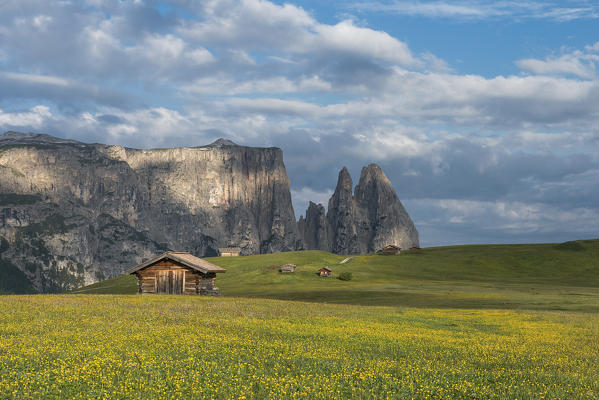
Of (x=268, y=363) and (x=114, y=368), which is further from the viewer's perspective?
(x=268, y=363)

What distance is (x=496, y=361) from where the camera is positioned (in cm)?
2158

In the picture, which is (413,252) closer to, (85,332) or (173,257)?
(173,257)

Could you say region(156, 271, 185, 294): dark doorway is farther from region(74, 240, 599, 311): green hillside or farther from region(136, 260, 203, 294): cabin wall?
region(74, 240, 599, 311): green hillside

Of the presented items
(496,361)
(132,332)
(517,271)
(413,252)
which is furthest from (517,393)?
(413,252)

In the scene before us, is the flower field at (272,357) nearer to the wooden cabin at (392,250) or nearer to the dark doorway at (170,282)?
the dark doorway at (170,282)

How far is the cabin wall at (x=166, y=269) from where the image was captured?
200 feet

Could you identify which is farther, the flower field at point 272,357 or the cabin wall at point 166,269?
the cabin wall at point 166,269

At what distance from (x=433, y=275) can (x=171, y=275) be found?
80939 millimetres

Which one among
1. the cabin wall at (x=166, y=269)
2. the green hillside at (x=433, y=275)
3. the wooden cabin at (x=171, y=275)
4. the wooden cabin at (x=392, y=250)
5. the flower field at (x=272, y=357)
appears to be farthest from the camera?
the wooden cabin at (x=392, y=250)

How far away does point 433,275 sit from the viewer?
126 m

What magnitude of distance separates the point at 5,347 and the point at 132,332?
5.93 m

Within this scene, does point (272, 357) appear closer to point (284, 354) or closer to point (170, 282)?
point (284, 354)

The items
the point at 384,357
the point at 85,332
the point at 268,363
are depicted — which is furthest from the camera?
the point at 85,332

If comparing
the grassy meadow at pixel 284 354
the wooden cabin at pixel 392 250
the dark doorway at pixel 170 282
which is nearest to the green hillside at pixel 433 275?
the wooden cabin at pixel 392 250
